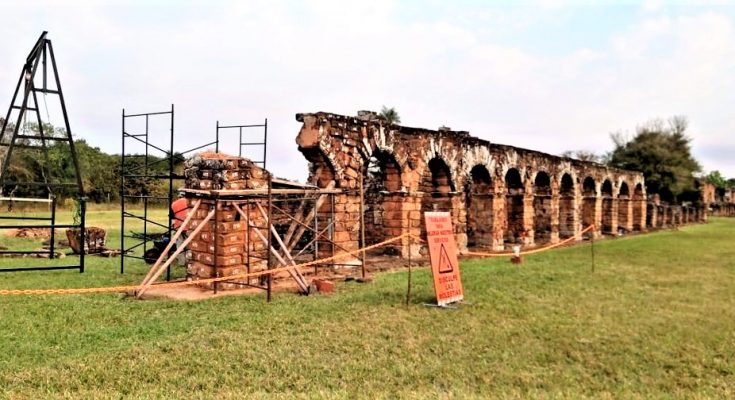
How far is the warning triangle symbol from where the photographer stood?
7.35 metres

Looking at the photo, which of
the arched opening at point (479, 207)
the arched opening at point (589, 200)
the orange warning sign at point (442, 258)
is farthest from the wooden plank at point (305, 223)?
the arched opening at point (589, 200)

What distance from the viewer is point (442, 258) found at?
24.3ft

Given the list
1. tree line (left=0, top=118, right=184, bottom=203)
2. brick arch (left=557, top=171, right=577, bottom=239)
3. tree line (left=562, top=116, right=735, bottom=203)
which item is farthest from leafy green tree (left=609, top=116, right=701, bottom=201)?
tree line (left=0, top=118, right=184, bottom=203)

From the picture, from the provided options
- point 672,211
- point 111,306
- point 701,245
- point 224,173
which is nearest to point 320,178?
point 224,173

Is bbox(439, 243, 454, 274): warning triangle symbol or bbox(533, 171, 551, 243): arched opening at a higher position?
bbox(533, 171, 551, 243): arched opening

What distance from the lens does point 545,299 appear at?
8031 mm

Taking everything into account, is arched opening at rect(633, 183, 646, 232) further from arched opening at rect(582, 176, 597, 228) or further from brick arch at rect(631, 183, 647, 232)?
arched opening at rect(582, 176, 597, 228)

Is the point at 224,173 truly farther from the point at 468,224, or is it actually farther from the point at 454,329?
the point at 468,224

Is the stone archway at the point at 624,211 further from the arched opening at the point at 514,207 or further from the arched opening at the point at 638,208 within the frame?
the arched opening at the point at 514,207

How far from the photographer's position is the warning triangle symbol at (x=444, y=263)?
24.1 feet

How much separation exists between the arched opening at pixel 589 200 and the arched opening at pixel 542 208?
4384 mm

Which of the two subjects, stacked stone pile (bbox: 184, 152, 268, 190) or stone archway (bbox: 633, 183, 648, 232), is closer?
stacked stone pile (bbox: 184, 152, 268, 190)

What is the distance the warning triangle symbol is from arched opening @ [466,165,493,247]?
8.34m

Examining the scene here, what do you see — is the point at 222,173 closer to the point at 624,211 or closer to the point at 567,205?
the point at 567,205
